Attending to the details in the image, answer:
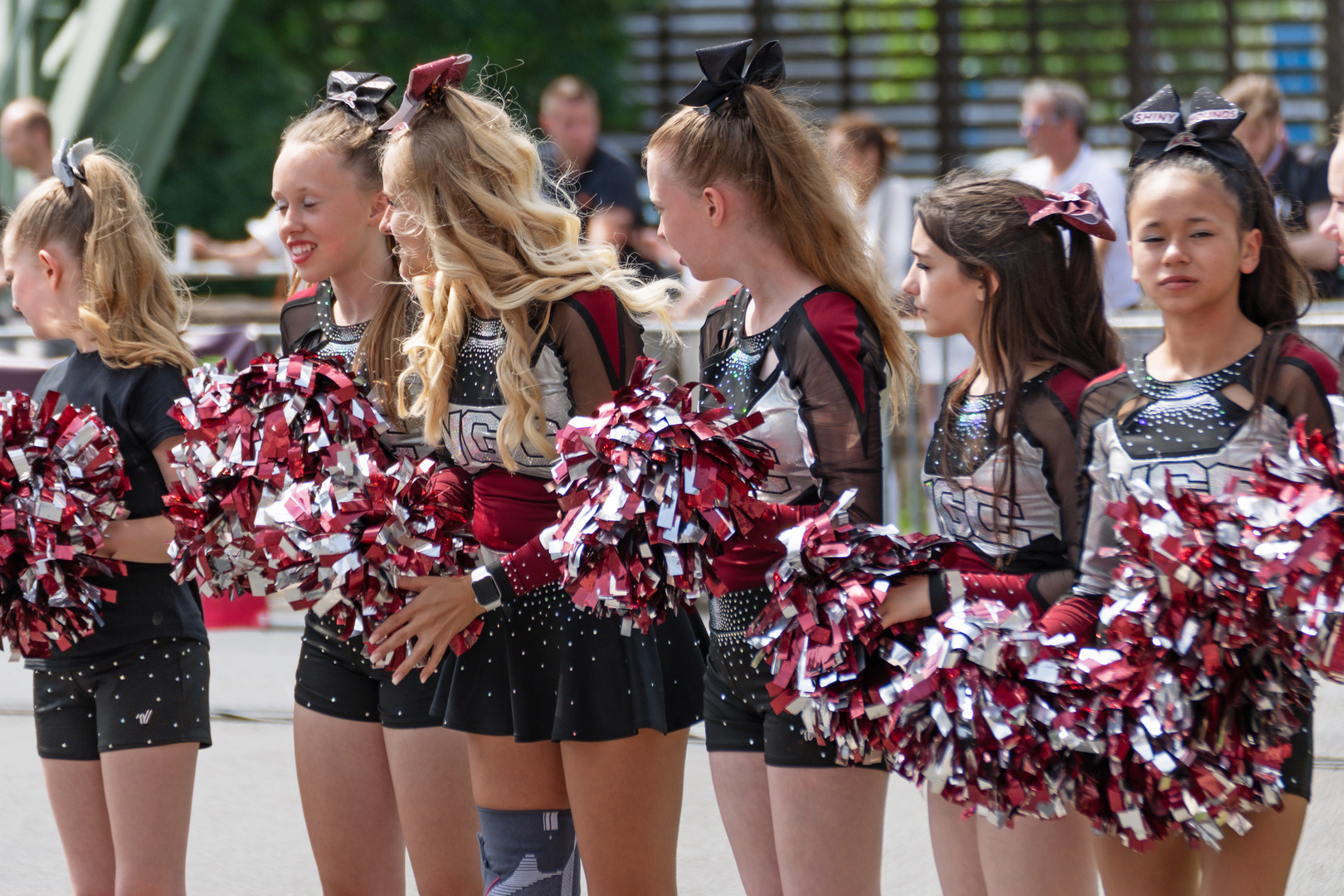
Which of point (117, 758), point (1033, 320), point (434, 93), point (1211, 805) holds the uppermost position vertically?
point (434, 93)

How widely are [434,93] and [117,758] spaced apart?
4.74 ft

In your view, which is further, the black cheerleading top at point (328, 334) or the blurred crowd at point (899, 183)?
the blurred crowd at point (899, 183)

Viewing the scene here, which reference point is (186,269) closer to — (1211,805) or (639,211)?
(639,211)

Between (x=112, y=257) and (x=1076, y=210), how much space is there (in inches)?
78.2

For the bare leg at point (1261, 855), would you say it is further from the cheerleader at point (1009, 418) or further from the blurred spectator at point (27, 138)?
the blurred spectator at point (27, 138)

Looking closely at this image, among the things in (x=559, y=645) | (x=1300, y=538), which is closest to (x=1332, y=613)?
(x=1300, y=538)

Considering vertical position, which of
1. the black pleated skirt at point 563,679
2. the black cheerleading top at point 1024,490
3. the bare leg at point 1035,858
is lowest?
the bare leg at point 1035,858

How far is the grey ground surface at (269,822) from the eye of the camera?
399 cm

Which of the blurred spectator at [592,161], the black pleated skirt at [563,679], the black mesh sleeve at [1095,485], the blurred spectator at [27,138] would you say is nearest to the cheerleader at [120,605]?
the black pleated skirt at [563,679]

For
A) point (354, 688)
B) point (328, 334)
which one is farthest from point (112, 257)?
point (354, 688)

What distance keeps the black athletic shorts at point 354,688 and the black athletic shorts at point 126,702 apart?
266 millimetres

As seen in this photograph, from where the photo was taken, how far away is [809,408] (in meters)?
2.33

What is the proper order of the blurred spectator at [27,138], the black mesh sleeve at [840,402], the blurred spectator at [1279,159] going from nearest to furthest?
the black mesh sleeve at [840,402] → the blurred spectator at [1279,159] → the blurred spectator at [27,138]

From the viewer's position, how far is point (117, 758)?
295 centimetres
